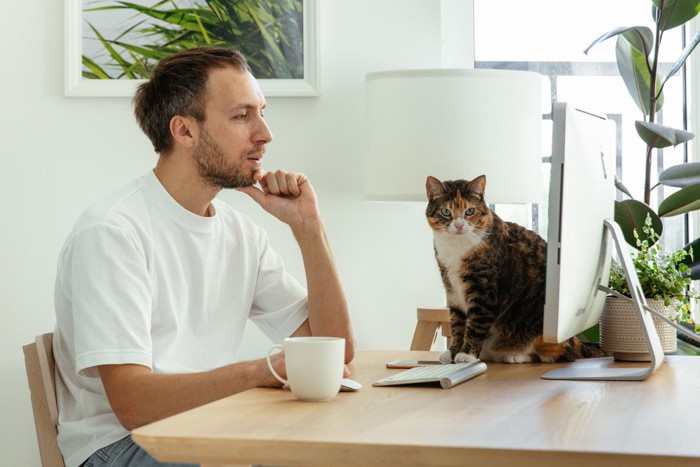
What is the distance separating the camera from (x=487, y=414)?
1.08 m

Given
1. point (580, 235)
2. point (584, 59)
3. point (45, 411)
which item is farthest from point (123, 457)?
point (584, 59)

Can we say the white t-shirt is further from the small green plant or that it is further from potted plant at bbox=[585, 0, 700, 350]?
potted plant at bbox=[585, 0, 700, 350]

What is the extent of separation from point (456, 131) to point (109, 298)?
3.64ft

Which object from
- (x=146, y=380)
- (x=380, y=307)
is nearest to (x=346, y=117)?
(x=380, y=307)

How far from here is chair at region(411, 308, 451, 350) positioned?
7.61 feet

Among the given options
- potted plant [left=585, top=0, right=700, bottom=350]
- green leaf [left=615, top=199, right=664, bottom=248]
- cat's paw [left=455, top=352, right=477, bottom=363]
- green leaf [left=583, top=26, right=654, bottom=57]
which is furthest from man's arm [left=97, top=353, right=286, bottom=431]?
green leaf [left=583, top=26, right=654, bottom=57]

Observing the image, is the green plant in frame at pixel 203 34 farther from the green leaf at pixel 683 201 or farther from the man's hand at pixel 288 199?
the green leaf at pixel 683 201

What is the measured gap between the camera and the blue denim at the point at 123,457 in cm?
149

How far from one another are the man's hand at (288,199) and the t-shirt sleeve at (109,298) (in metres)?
0.37

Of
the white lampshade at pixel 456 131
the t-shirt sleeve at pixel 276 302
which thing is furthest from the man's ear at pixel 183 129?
the white lampshade at pixel 456 131

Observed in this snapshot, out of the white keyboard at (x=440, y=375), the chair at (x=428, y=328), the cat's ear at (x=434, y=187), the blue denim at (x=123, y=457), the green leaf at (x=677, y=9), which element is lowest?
the blue denim at (x=123, y=457)

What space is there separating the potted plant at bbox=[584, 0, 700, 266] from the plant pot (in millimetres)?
727

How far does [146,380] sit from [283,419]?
43 centimetres

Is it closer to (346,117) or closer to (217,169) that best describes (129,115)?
(346,117)
